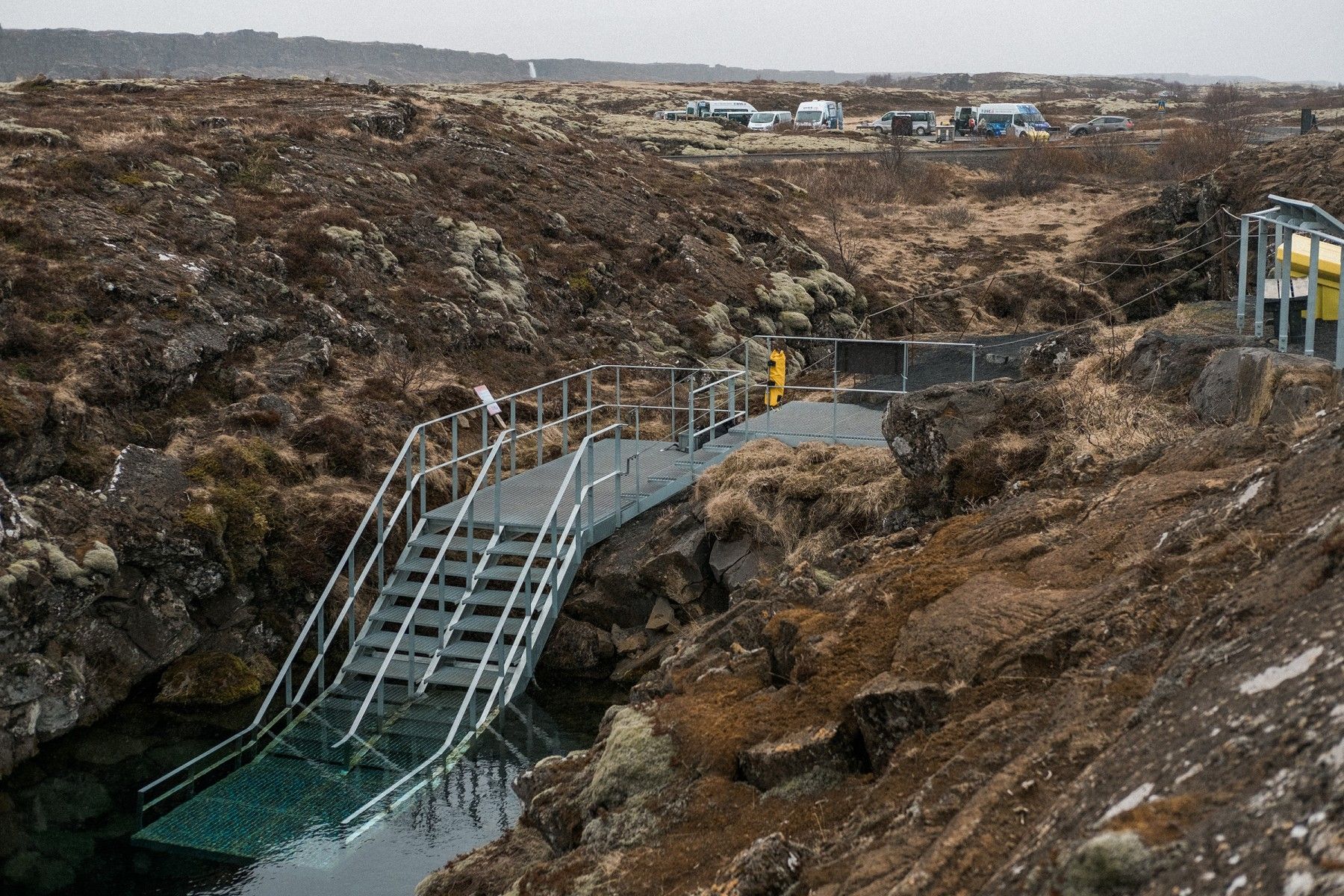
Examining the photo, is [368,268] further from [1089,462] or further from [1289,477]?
[1289,477]

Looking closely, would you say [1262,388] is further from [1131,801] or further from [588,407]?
[588,407]

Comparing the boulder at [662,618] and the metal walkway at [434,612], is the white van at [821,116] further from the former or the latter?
the boulder at [662,618]

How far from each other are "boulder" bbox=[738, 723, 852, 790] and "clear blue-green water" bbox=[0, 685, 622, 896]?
5.19 m

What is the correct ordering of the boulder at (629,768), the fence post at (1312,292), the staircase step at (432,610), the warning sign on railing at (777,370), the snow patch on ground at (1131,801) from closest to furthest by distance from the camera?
1. the snow patch on ground at (1131,801)
2. the boulder at (629,768)
3. the fence post at (1312,292)
4. the staircase step at (432,610)
5. the warning sign on railing at (777,370)

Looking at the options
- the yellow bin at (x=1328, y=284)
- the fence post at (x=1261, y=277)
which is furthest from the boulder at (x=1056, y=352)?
the yellow bin at (x=1328, y=284)

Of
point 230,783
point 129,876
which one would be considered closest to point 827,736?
point 129,876

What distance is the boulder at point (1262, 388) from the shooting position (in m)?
9.50

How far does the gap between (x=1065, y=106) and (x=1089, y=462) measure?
311 feet

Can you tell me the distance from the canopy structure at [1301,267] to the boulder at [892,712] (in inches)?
235

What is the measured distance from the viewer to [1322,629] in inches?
182

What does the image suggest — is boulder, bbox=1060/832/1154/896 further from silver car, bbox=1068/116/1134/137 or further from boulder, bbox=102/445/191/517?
silver car, bbox=1068/116/1134/137

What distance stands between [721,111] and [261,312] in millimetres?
57579

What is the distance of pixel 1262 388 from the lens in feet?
34.8

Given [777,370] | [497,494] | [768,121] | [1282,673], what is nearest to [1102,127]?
[768,121]
